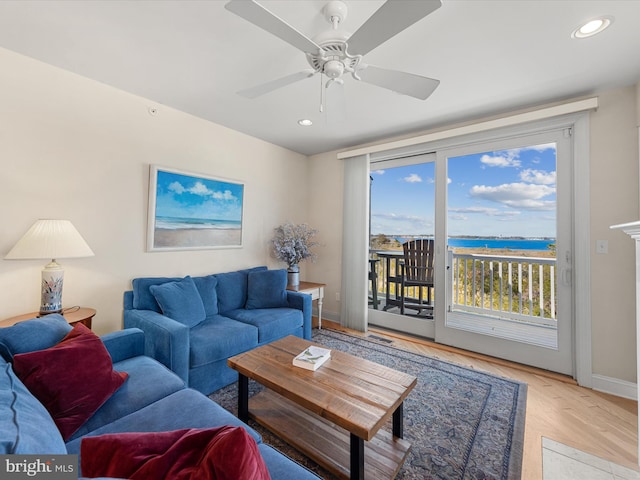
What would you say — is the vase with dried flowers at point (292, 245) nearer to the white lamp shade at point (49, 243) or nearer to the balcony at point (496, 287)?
the balcony at point (496, 287)

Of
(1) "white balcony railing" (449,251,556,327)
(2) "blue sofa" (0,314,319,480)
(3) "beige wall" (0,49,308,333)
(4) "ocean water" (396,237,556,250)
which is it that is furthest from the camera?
(1) "white balcony railing" (449,251,556,327)

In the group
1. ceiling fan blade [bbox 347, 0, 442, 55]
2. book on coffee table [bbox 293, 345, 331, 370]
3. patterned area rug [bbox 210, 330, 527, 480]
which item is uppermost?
ceiling fan blade [bbox 347, 0, 442, 55]

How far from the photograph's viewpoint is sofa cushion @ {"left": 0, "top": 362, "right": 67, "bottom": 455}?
0.60 m

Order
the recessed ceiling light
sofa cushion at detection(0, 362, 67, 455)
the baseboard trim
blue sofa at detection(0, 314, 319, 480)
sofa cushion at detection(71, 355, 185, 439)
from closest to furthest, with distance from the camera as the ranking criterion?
sofa cushion at detection(0, 362, 67, 455) < blue sofa at detection(0, 314, 319, 480) < sofa cushion at detection(71, 355, 185, 439) < the recessed ceiling light < the baseboard trim

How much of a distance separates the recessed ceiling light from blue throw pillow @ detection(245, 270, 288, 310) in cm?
300

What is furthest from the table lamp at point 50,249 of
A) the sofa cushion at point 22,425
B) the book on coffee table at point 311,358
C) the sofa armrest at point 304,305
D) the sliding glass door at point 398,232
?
the sliding glass door at point 398,232

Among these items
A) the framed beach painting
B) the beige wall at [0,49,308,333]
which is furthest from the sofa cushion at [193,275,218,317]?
the framed beach painting

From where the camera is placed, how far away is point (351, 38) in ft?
4.32

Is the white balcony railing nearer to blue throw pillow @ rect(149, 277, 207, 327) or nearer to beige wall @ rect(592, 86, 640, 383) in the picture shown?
beige wall @ rect(592, 86, 640, 383)

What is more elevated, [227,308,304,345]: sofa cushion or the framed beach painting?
the framed beach painting

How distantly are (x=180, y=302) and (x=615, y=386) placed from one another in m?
3.65

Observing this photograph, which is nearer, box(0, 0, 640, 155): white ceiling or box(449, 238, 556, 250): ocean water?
box(0, 0, 640, 155): white ceiling

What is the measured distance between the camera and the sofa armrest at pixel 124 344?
5.51ft

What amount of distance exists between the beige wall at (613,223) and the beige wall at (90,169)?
3661 mm
